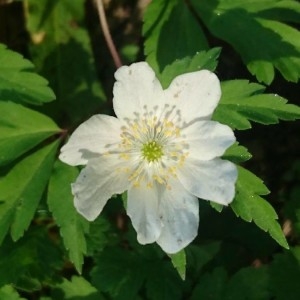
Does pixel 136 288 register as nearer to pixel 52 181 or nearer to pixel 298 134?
pixel 52 181

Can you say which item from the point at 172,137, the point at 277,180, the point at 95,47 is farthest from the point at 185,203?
the point at 95,47

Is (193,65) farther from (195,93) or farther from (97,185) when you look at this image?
(97,185)

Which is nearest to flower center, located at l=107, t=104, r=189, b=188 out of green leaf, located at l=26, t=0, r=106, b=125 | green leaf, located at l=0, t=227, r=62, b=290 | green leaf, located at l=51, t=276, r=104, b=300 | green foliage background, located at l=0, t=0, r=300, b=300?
green foliage background, located at l=0, t=0, r=300, b=300

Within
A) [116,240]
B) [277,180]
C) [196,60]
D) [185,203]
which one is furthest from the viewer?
[277,180]

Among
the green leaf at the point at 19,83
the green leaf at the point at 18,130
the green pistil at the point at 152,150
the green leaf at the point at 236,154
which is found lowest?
the green leaf at the point at 18,130

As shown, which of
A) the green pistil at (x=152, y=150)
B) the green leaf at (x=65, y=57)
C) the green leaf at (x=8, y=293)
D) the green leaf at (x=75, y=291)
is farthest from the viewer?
the green leaf at (x=65, y=57)

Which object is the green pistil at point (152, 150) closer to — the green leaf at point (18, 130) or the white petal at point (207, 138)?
the white petal at point (207, 138)

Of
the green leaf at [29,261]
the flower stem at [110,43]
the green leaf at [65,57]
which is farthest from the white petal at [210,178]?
the green leaf at [65,57]
